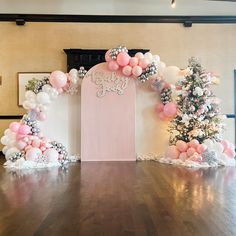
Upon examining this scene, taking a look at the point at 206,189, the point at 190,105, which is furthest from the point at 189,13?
the point at 206,189

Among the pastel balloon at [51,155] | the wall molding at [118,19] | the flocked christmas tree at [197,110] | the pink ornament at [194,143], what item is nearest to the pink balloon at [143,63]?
the flocked christmas tree at [197,110]

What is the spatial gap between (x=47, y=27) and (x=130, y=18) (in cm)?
221

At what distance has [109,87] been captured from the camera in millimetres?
6703

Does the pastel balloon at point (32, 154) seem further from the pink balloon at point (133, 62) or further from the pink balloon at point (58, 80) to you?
the pink balloon at point (133, 62)

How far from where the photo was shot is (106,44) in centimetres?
895

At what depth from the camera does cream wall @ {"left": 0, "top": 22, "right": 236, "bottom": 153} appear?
8.83 m

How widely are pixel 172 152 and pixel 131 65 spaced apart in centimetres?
186

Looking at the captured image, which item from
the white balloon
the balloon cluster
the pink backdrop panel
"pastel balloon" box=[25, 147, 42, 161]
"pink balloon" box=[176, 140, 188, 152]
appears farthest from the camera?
the pink backdrop panel

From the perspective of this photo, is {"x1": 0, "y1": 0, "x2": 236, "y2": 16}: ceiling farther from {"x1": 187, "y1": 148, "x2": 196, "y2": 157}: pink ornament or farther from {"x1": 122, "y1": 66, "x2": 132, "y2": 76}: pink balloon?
{"x1": 187, "y1": 148, "x2": 196, "y2": 157}: pink ornament

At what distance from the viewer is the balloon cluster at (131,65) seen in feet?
21.4

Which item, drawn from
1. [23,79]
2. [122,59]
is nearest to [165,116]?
[122,59]

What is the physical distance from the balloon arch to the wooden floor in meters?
0.63

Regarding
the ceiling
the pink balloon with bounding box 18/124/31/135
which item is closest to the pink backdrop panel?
the pink balloon with bounding box 18/124/31/135

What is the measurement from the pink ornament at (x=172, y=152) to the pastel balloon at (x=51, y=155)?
2.12 metres
